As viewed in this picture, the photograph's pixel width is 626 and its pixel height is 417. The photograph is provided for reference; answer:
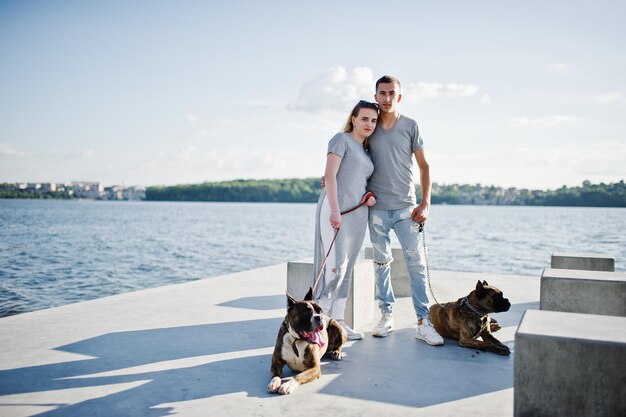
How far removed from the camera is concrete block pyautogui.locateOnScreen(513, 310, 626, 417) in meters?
2.65

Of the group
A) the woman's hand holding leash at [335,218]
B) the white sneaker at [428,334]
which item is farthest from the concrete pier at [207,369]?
the woman's hand holding leash at [335,218]

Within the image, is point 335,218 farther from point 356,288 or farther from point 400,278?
point 400,278

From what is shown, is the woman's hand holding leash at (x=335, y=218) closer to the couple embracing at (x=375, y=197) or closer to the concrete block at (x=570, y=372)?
the couple embracing at (x=375, y=197)

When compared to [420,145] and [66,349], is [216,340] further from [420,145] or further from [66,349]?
[420,145]

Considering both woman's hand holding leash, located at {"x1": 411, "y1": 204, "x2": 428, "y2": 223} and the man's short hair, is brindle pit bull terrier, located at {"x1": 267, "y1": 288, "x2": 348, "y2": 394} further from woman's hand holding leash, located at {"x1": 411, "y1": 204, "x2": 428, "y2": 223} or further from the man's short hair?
the man's short hair

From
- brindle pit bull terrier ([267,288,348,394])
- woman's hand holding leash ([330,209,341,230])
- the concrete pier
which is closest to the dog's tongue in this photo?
brindle pit bull terrier ([267,288,348,394])

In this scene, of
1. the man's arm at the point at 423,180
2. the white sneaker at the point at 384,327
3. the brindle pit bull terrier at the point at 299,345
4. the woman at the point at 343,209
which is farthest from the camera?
the white sneaker at the point at 384,327

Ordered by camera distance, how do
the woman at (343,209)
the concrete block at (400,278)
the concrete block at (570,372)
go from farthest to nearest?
the concrete block at (400,278) → the woman at (343,209) → the concrete block at (570,372)

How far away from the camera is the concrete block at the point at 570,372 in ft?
8.68

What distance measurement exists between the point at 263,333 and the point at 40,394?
224 cm

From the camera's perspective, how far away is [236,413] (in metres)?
3.22

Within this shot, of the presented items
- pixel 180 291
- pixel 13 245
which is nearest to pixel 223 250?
pixel 13 245

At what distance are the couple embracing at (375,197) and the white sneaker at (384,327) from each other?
20 cm

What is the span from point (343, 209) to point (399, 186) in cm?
58
